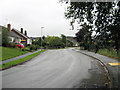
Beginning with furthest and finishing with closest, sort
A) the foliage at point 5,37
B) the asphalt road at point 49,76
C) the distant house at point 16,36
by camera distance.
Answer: the distant house at point 16,36
the foliage at point 5,37
the asphalt road at point 49,76

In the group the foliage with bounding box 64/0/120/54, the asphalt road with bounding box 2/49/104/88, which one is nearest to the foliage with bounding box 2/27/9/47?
the asphalt road with bounding box 2/49/104/88

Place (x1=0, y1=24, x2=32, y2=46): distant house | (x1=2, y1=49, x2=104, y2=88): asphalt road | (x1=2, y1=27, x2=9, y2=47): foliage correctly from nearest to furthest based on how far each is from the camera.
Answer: (x1=2, y1=49, x2=104, y2=88): asphalt road
(x1=2, y1=27, x2=9, y2=47): foliage
(x1=0, y1=24, x2=32, y2=46): distant house

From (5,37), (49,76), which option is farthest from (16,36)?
(49,76)

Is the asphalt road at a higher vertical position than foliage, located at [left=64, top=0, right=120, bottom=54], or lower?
lower

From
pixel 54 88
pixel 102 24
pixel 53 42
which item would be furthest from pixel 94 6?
pixel 53 42

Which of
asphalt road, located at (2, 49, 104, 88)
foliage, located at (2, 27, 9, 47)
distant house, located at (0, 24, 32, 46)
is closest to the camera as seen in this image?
asphalt road, located at (2, 49, 104, 88)

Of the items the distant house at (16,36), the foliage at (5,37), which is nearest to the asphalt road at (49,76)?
the foliage at (5,37)

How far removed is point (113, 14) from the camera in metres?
7.52

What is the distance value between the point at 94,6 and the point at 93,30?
1.46 m

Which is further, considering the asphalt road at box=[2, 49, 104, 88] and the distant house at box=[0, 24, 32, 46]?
the distant house at box=[0, 24, 32, 46]

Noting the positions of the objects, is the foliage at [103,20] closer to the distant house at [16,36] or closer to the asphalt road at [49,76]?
the asphalt road at [49,76]

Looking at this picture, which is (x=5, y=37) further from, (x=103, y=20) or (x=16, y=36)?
(x=103, y=20)

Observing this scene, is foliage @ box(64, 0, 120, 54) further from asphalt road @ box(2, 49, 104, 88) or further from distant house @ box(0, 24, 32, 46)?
distant house @ box(0, 24, 32, 46)

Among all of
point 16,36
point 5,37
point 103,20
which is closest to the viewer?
point 103,20
